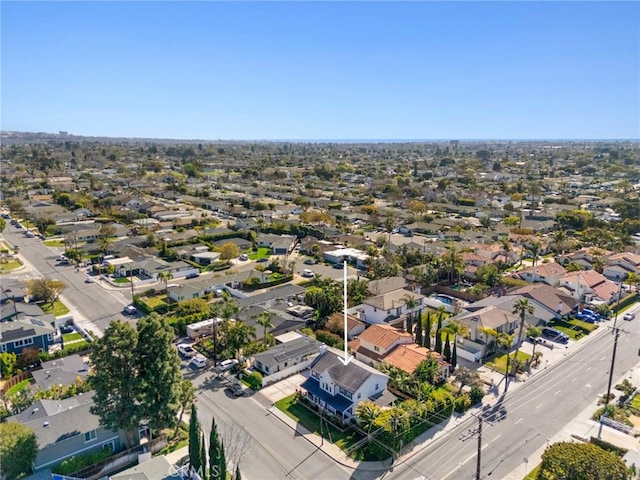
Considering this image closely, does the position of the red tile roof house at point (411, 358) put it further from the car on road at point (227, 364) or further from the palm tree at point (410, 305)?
the car on road at point (227, 364)

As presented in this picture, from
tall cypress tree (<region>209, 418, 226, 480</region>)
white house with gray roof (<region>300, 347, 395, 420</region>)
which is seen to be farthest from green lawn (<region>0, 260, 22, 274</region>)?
tall cypress tree (<region>209, 418, 226, 480</region>)

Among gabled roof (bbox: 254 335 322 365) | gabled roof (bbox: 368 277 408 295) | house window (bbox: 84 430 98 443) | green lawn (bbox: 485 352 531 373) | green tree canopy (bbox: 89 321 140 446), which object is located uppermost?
green tree canopy (bbox: 89 321 140 446)

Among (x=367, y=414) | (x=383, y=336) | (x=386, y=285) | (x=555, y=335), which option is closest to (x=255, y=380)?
(x=367, y=414)

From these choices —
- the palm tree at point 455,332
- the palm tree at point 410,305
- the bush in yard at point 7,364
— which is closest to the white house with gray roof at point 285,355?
the palm tree at point 410,305

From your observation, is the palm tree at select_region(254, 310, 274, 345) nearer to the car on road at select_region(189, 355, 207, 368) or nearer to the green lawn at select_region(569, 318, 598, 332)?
the car on road at select_region(189, 355, 207, 368)

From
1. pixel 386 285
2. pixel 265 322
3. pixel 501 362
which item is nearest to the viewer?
pixel 501 362

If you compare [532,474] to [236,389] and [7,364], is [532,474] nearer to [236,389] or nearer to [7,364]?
[236,389]

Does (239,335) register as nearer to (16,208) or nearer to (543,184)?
(16,208)
